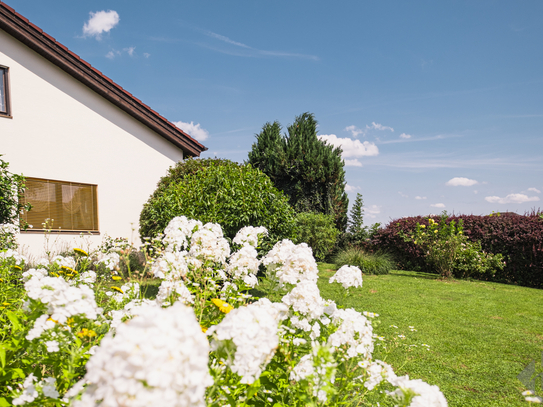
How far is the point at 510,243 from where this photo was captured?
33.8 feet

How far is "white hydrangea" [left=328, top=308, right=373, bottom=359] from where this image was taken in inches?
79.0

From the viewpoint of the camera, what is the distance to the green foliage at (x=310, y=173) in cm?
1353

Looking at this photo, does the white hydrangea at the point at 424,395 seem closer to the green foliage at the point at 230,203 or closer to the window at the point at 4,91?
the green foliage at the point at 230,203

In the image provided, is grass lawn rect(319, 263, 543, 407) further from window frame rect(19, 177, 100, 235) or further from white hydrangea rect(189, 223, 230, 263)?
window frame rect(19, 177, 100, 235)

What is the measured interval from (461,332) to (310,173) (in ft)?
29.3

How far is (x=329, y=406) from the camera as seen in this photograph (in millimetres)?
1940

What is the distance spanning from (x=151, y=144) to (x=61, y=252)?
12.4ft

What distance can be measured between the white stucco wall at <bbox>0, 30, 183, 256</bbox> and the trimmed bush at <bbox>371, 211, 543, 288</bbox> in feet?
30.1

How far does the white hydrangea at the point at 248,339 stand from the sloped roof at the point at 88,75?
9.24 m

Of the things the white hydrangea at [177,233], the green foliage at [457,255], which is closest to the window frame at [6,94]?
the white hydrangea at [177,233]

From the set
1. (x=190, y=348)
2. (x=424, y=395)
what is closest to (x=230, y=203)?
(x=424, y=395)

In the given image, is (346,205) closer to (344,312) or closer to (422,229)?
(422,229)

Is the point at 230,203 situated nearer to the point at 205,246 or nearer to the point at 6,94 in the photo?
the point at 205,246

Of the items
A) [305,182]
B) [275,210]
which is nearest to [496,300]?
[275,210]
